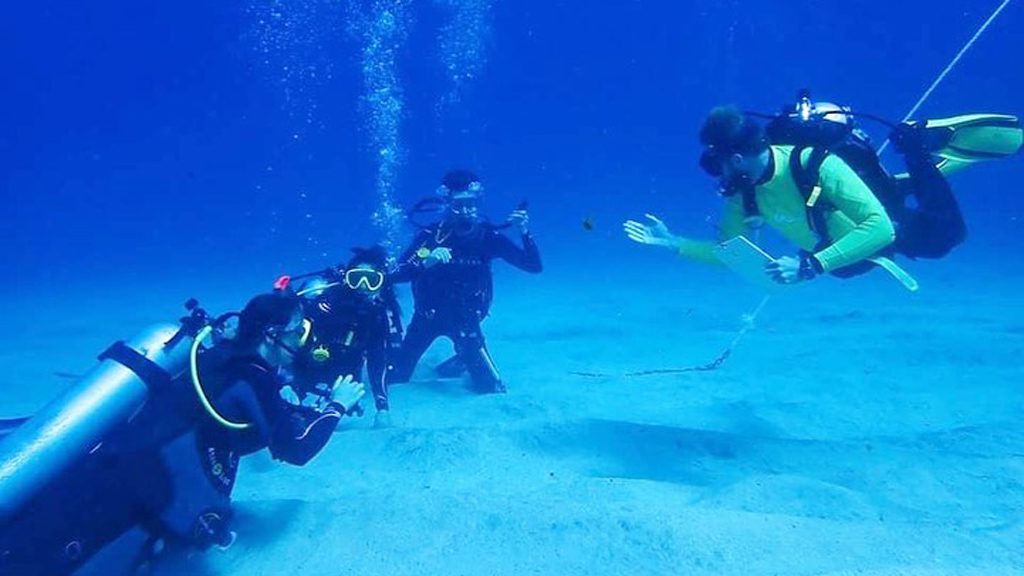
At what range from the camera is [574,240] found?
36.0 m

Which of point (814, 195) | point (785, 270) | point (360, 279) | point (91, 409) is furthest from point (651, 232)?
point (91, 409)

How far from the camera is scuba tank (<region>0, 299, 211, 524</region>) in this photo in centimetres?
387

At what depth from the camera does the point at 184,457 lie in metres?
3.94

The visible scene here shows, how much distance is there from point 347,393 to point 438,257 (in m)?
3.41

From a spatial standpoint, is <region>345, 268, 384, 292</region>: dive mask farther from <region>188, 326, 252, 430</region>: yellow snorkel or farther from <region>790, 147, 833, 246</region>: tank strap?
<region>790, 147, 833, 246</region>: tank strap

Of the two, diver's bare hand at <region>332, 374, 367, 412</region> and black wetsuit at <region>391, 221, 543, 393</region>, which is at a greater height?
black wetsuit at <region>391, 221, 543, 393</region>

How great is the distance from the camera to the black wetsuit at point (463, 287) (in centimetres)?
851

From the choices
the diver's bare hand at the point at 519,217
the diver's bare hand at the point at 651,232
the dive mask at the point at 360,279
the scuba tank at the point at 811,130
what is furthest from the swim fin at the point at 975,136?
the dive mask at the point at 360,279

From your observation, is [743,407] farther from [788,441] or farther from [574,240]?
[574,240]

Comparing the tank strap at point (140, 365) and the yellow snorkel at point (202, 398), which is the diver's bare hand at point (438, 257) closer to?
the tank strap at point (140, 365)

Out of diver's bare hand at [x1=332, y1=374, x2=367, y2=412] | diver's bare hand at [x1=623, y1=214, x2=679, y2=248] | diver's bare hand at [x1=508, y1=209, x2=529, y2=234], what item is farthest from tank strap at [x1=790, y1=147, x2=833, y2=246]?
diver's bare hand at [x1=332, y1=374, x2=367, y2=412]

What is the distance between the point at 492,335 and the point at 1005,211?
4453cm

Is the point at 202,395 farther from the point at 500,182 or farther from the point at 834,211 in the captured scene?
the point at 500,182

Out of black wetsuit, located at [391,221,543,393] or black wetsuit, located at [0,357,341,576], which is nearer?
black wetsuit, located at [0,357,341,576]
